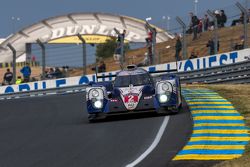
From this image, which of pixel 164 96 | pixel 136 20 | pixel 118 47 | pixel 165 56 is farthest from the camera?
pixel 136 20

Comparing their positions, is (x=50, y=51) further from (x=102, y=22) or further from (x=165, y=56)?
(x=102, y=22)

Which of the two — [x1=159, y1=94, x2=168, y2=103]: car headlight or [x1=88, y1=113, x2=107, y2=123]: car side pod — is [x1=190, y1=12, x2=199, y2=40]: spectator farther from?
[x1=159, y1=94, x2=168, y2=103]: car headlight

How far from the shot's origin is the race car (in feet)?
53.6

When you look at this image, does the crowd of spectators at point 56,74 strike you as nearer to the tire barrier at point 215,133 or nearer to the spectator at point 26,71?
the spectator at point 26,71

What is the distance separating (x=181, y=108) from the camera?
17.7m

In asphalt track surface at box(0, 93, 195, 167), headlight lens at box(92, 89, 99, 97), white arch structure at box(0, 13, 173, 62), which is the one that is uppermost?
white arch structure at box(0, 13, 173, 62)

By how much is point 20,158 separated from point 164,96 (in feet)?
18.0

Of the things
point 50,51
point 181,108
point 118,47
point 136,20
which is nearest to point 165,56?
point 118,47

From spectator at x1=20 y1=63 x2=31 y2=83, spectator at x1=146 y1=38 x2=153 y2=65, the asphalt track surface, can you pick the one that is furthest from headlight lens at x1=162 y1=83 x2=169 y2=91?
spectator at x1=20 y1=63 x2=31 y2=83

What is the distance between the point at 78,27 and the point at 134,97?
7644cm

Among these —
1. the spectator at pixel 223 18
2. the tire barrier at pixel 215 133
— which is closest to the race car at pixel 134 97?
the tire barrier at pixel 215 133

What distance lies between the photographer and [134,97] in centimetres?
Result: 1634

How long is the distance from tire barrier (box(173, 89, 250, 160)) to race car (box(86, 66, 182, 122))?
2.08ft

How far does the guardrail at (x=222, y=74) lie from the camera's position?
1037 inches
